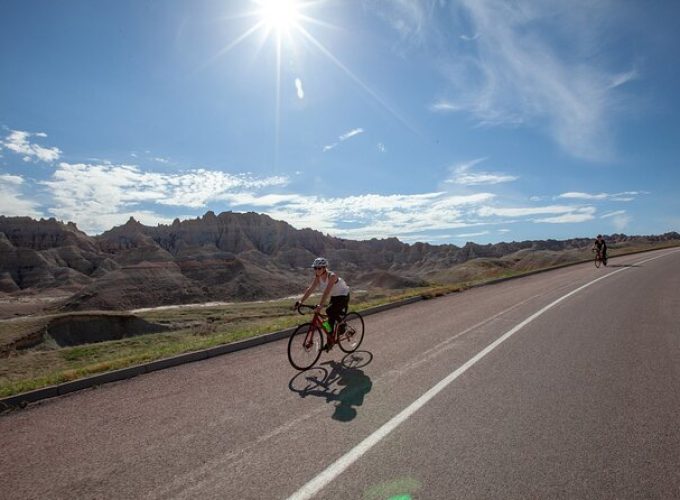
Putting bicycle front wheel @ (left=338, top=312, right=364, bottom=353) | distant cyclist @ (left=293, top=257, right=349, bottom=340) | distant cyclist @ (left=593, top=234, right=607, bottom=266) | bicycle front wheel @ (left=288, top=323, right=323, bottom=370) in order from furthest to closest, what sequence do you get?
distant cyclist @ (left=593, top=234, right=607, bottom=266)
bicycle front wheel @ (left=338, top=312, right=364, bottom=353)
distant cyclist @ (left=293, top=257, right=349, bottom=340)
bicycle front wheel @ (left=288, top=323, right=323, bottom=370)

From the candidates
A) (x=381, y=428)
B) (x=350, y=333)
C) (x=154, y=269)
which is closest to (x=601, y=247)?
(x=350, y=333)

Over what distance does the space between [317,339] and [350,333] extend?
1110mm

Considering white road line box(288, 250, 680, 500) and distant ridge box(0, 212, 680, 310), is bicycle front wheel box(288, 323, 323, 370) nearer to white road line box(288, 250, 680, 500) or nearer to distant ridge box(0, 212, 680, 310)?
white road line box(288, 250, 680, 500)

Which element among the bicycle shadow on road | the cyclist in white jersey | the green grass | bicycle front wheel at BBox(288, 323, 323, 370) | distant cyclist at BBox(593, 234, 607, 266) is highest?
distant cyclist at BBox(593, 234, 607, 266)

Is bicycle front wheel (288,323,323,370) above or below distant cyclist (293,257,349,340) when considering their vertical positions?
below

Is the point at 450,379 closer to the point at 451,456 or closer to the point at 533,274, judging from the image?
the point at 451,456

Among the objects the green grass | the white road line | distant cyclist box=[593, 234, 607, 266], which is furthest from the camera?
distant cyclist box=[593, 234, 607, 266]

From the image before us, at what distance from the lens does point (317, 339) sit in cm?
831

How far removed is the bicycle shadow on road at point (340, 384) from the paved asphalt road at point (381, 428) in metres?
0.04

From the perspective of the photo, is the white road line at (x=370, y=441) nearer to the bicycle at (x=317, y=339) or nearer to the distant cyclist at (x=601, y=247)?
the bicycle at (x=317, y=339)

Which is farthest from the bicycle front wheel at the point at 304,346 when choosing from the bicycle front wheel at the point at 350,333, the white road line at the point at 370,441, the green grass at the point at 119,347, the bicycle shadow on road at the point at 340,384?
the green grass at the point at 119,347

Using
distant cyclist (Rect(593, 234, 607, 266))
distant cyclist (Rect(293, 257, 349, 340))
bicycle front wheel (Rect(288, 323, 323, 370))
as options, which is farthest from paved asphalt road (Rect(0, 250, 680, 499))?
distant cyclist (Rect(593, 234, 607, 266))

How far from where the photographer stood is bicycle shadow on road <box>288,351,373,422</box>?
572cm

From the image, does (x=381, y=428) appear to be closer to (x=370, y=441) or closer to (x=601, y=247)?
(x=370, y=441)
